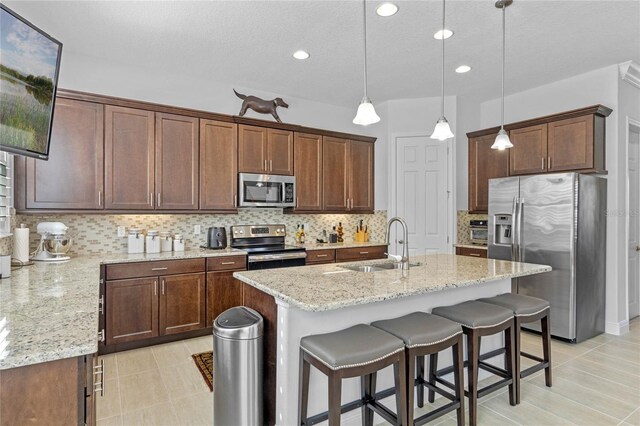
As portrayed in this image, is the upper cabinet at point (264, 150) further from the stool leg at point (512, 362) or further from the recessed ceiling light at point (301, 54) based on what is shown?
the stool leg at point (512, 362)

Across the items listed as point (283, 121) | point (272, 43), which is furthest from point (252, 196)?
point (272, 43)

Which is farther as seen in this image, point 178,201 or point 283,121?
point 283,121

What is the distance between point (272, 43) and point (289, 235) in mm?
2439

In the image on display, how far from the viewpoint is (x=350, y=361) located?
5.36 feet

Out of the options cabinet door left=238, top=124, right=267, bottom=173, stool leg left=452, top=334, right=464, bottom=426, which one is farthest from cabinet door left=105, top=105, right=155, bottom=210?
stool leg left=452, top=334, right=464, bottom=426

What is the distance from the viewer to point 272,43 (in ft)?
11.0

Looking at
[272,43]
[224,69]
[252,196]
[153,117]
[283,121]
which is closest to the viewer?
[272,43]

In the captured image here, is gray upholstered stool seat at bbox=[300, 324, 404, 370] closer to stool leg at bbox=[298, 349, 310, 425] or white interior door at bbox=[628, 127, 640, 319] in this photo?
stool leg at bbox=[298, 349, 310, 425]

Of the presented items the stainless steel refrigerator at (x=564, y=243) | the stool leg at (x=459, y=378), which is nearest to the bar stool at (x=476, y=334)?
the stool leg at (x=459, y=378)

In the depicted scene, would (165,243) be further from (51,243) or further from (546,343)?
(546,343)

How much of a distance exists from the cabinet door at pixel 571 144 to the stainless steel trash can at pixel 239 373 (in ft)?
12.4

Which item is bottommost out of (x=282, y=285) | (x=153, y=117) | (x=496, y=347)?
(x=496, y=347)

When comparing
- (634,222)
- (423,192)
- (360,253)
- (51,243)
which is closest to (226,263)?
(51,243)

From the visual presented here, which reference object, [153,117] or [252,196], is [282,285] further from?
[153,117]
